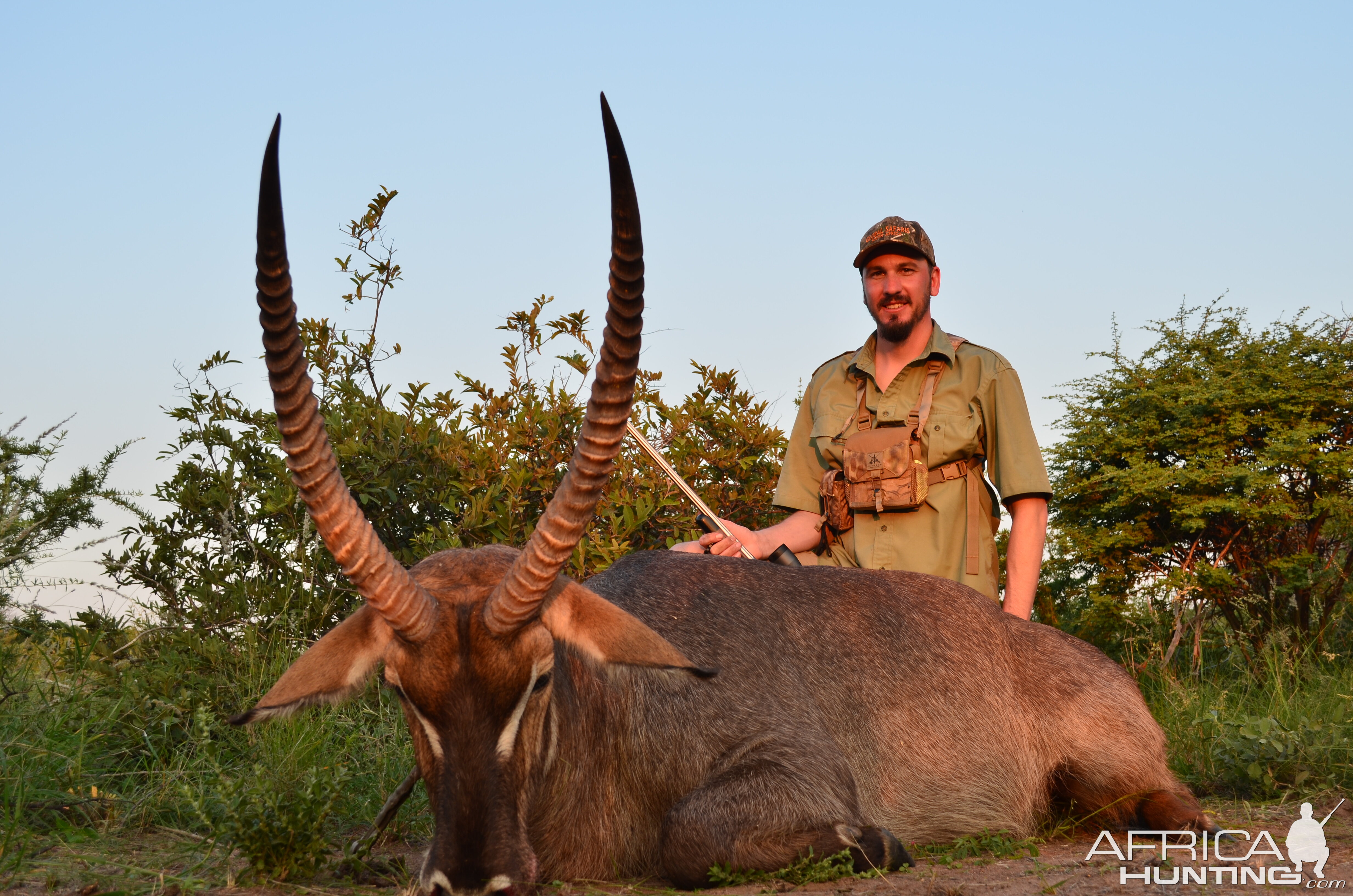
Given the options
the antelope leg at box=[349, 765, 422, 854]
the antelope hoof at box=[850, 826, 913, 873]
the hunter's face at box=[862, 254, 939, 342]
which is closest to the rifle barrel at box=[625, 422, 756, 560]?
the hunter's face at box=[862, 254, 939, 342]

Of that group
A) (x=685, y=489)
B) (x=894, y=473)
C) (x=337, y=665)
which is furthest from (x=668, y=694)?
(x=894, y=473)

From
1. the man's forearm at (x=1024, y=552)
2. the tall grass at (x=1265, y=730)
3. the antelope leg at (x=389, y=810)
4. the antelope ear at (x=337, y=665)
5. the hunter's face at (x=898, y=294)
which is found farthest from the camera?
the hunter's face at (x=898, y=294)

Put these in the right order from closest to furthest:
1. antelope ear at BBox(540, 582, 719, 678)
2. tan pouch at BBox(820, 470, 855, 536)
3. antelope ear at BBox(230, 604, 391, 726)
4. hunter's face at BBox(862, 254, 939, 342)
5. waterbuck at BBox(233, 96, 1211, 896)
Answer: waterbuck at BBox(233, 96, 1211, 896), antelope ear at BBox(230, 604, 391, 726), antelope ear at BBox(540, 582, 719, 678), tan pouch at BBox(820, 470, 855, 536), hunter's face at BBox(862, 254, 939, 342)

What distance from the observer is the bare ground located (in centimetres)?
414

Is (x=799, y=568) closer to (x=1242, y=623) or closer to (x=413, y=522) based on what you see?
(x=413, y=522)

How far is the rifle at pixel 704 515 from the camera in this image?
709 centimetres

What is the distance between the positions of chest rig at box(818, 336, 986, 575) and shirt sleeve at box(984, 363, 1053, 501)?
0.74 ft

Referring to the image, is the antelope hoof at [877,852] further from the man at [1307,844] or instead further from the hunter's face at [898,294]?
the hunter's face at [898,294]

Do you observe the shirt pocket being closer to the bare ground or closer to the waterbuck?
the waterbuck

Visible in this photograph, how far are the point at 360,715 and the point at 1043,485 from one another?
4.37 m

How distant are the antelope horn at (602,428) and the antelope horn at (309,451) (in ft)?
0.99

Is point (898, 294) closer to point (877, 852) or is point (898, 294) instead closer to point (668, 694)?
point (668, 694)

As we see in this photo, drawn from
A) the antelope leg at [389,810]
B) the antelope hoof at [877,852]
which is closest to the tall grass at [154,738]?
the antelope leg at [389,810]

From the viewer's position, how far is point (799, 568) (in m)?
6.00
